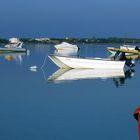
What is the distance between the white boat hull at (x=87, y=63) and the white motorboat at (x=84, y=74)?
330 millimetres

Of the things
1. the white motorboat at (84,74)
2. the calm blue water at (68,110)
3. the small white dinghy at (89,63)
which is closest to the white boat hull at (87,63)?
the small white dinghy at (89,63)

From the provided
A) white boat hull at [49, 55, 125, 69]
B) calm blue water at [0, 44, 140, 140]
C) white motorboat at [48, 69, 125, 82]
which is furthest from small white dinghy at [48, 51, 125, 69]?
calm blue water at [0, 44, 140, 140]

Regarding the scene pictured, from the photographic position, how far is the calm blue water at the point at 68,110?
10172 mm

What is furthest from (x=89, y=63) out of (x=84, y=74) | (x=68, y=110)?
(x=68, y=110)

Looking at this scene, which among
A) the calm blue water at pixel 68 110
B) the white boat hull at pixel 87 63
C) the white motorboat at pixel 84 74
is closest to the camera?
the calm blue water at pixel 68 110

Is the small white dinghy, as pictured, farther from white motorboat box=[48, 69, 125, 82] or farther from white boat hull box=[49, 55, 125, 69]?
white motorboat box=[48, 69, 125, 82]

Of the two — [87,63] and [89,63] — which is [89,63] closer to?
[89,63]

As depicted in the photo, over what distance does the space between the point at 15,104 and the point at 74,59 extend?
1432 centimetres

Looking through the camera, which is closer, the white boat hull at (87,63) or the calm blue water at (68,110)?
the calm blue water at (68,110)

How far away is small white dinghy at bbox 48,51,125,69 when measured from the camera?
90.5 feet

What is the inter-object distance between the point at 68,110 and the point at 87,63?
48.6 ft

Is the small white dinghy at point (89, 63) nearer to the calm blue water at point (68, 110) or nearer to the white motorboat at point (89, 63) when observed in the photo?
the white motorboat at point (89, 63)

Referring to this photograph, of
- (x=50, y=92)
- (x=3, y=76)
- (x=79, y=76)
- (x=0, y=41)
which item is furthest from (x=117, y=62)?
(x=0, y=41)

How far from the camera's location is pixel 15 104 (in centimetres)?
1430
